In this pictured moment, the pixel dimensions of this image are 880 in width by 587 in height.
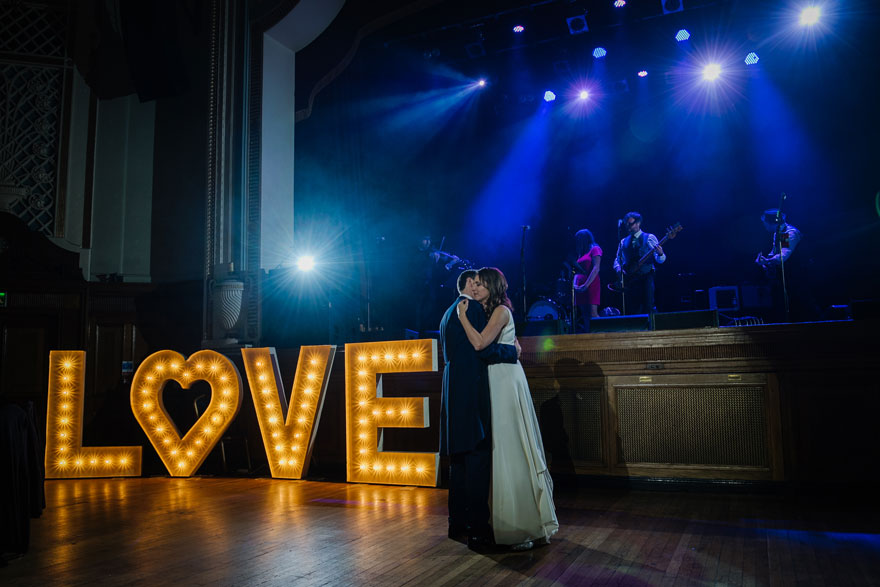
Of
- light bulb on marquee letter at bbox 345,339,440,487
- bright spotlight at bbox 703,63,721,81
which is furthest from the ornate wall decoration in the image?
bright spotlight at bbox 703,63,721,81

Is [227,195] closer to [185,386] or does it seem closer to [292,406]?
[185,386]

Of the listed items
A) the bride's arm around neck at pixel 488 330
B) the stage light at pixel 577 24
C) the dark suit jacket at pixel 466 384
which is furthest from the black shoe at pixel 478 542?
the stage light at pixel 577 24

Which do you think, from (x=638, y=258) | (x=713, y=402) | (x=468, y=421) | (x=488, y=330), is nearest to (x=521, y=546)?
(x=468, y=421)

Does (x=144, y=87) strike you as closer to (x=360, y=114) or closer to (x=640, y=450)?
(x=360, y=114)

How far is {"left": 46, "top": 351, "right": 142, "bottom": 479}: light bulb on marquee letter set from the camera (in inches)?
258

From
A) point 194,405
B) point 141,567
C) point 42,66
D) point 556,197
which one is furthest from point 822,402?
point 42,66

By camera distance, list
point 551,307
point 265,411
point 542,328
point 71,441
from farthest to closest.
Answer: point 551,307, point 71,441, point 265,411, point 542,328

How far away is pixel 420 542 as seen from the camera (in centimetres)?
371

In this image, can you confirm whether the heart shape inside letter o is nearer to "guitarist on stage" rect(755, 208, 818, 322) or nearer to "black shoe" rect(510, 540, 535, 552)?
"black shoe" rect(510, 540, 535, 552)

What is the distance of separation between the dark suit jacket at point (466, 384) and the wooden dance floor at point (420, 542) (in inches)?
25.5

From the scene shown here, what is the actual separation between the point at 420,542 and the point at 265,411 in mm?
3244

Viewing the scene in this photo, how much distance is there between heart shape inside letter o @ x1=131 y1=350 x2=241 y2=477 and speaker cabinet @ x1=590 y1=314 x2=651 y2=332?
376 centimetres

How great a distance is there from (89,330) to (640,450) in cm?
723

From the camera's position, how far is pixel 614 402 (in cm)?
546
